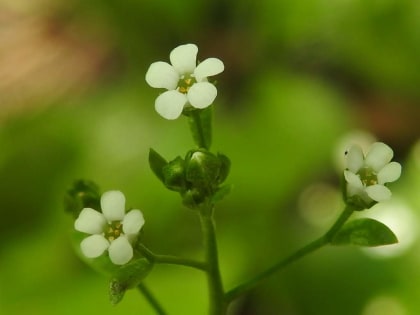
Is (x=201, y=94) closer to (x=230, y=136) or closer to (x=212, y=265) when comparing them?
(x=212, y=265)

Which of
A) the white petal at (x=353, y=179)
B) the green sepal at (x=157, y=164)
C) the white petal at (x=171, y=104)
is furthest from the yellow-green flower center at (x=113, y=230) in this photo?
the white petal at (x=353, y=179)

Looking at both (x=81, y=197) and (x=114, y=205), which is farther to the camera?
(x=81, y=197)

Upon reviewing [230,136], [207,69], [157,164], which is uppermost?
[230,136]

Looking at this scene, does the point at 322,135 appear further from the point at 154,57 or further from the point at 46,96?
the point at 46,96

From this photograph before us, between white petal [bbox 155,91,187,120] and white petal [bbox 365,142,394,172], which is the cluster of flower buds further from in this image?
white petal [bbox 365,142,394,172]

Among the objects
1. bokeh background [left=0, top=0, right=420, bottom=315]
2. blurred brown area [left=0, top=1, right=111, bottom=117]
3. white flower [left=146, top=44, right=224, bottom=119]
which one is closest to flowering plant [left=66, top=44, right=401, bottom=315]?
white flower [left=146, top=44, right=224, bottom=119]

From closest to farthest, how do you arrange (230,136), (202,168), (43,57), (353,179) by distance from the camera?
1. (202,168)
2. (353,179)
3. (230,136)
4. (43,57)

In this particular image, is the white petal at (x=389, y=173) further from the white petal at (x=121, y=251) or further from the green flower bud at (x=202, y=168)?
the white petal at (x=121, y=251)

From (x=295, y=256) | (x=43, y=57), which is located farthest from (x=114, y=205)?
(x=43, y=57)
